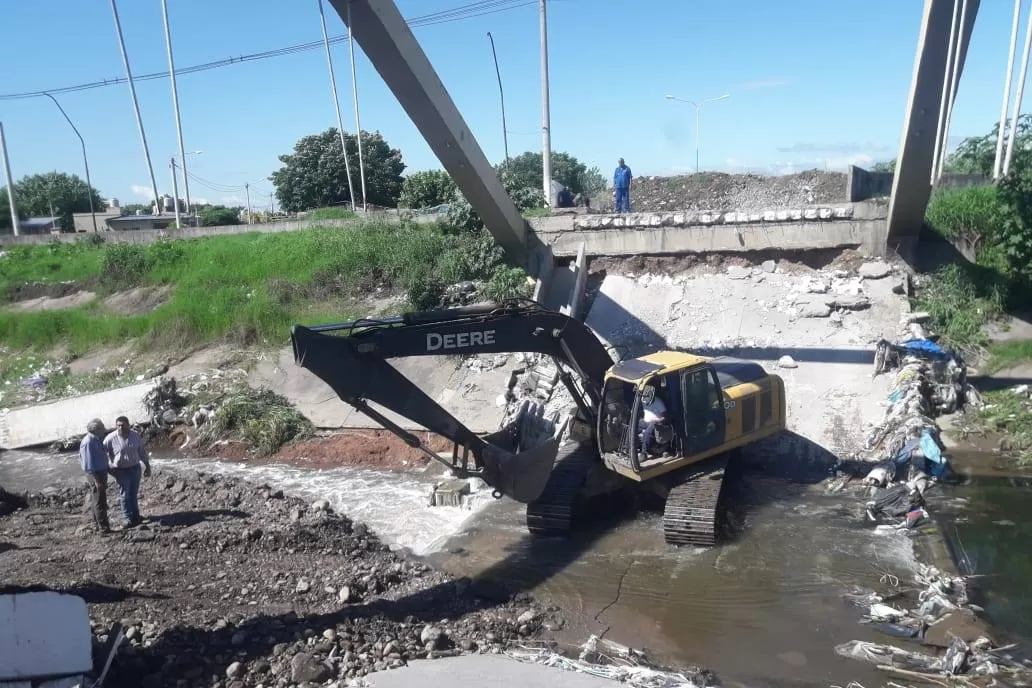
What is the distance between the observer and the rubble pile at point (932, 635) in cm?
625

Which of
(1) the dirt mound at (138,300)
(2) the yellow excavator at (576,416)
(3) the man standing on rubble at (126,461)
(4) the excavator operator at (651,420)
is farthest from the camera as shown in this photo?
(1) the dirt mound at (138,300)

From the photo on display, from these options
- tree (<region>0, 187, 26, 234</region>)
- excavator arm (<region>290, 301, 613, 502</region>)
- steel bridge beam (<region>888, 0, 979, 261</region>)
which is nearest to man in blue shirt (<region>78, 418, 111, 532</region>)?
excavator arm (<region>290, 301, 613, 502</region>)

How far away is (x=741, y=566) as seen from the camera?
8.41m

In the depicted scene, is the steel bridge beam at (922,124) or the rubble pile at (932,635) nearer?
the rubble pile at (932,635)

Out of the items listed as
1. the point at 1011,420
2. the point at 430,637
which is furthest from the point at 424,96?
the point at 1011,420

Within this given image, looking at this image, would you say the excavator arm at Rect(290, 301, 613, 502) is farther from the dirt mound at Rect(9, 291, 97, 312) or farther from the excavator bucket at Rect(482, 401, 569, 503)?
the dirt mound at Rect(9, 291, 97, 312)

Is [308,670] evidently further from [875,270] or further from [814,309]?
[875,270]

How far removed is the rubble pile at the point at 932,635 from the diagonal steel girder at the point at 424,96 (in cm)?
885

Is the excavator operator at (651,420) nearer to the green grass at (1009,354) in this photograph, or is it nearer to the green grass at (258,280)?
the green grass at (1009,354)

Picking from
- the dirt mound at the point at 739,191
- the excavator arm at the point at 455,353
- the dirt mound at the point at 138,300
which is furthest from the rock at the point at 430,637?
the dirt mound at the point at 739,191

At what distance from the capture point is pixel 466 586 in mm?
8000

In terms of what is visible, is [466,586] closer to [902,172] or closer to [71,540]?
[71,540]

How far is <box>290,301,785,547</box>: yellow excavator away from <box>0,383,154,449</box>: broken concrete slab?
24.0ft

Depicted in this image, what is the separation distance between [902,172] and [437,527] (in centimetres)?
938
